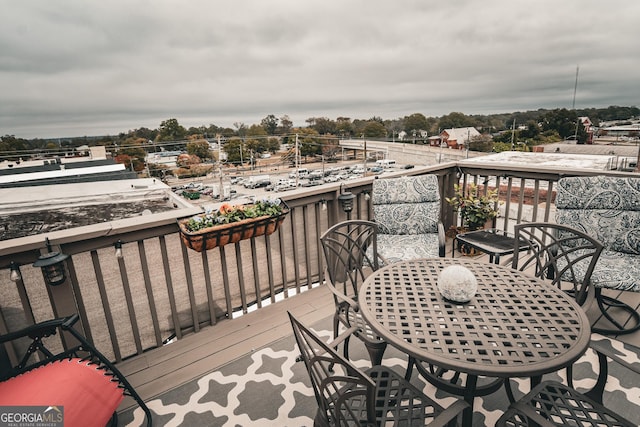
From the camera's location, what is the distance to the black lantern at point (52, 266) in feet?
5.60

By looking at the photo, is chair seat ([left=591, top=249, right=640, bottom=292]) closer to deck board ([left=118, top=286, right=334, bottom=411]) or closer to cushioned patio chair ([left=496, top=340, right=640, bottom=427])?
cushioned patio chair ([left=496, top=340, right=640, bottom=427])

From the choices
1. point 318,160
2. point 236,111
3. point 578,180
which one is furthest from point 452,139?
point 578,180

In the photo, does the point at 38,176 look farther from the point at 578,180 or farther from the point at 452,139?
the point at 452,139

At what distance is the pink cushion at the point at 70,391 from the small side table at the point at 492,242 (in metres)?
2.88

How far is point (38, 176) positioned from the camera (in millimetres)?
19547

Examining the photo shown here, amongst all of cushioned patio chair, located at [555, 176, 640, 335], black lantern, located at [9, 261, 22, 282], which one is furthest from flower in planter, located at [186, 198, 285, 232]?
cushioned patio chair, located at [555, 176, 640, 335]

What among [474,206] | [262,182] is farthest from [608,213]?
[262,182]

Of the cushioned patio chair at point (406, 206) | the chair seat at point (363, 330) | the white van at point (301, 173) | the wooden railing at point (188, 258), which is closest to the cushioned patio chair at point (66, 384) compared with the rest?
the wooden railing at point (188, 258)

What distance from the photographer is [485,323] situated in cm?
137

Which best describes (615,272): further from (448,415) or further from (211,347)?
(211,347)

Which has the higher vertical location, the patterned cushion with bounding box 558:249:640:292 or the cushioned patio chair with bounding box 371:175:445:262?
the cushioned patio chair with bounding box 371:175:445:262

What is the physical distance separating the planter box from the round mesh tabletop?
964 mm

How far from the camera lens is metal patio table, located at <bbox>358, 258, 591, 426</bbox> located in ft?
3.75

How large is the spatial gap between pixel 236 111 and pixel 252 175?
1141cm
